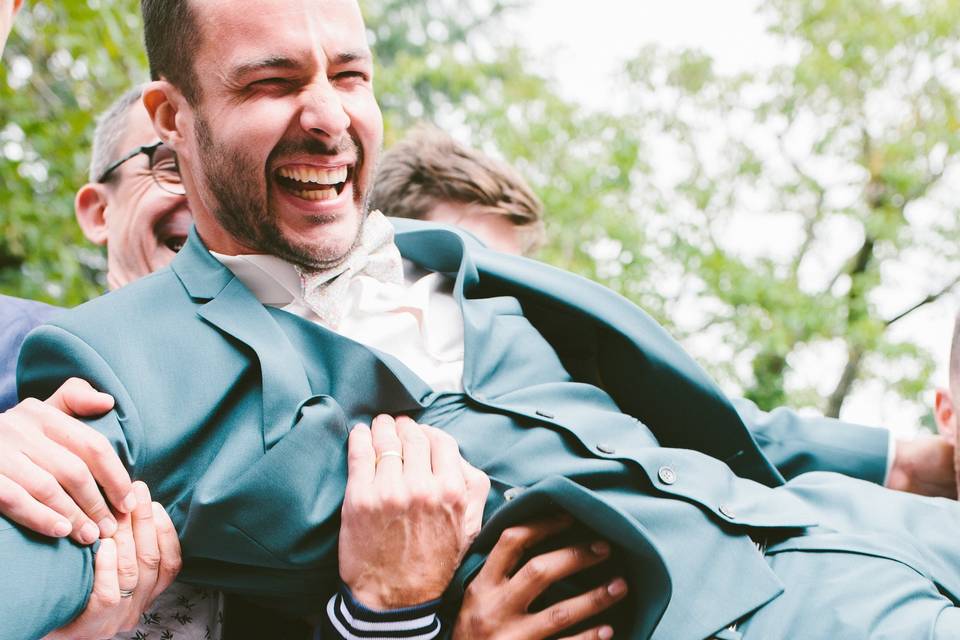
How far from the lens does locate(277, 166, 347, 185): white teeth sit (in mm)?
2035

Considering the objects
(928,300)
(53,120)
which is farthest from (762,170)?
(53,120)

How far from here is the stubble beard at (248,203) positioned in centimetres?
198

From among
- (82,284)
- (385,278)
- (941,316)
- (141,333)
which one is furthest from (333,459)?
(941,316)

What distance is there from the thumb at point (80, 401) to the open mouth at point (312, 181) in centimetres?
65

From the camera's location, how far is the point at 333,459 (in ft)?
5.90

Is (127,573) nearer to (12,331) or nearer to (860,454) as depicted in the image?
(12,331)

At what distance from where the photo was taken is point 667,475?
197 centimetres

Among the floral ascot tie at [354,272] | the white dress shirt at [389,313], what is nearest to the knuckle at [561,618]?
the white dress shirt at [389,313]

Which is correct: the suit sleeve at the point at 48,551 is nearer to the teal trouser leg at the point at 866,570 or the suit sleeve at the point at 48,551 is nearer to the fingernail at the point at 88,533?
the fingernail at the point at 88,533

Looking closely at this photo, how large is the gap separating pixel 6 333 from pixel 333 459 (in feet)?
3.69

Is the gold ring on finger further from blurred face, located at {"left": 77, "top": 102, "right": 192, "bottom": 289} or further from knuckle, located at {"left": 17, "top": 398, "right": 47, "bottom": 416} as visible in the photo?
blurred face, located at {"left": 77, "top": 102, "right": 192, "bottom": 289}

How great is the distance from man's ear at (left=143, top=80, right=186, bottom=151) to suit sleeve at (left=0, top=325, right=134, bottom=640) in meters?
0.60

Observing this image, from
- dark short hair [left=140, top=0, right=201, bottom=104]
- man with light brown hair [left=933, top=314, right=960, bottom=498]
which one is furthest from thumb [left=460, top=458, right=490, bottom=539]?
man with light brown hair [left=933, top=314, right=960, bottom=498]

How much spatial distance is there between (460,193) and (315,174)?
1.43 metres
